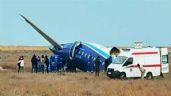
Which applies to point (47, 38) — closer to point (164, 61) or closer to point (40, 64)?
point (40, 64)

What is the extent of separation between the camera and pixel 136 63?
144 feet

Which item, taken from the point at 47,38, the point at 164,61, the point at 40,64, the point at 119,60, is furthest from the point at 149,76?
the point at 47,38

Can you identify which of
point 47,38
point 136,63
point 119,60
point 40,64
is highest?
point 47,38

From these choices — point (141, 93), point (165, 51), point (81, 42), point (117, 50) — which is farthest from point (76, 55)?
point (141, 93)

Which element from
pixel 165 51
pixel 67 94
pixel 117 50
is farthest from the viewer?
pixel 117 50

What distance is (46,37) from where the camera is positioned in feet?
184

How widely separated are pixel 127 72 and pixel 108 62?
221 inches

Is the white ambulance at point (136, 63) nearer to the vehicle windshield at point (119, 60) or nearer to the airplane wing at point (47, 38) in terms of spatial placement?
the vehicle windshield at point (119, 60)

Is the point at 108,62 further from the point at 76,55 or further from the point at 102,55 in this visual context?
the point at 76,55

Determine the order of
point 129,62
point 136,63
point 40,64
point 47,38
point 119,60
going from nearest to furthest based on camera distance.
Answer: point 136,63
point 129,62
point 119,60
point 40,64
point 47,38

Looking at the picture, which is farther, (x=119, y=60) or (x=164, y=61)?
(x=164, y=61)

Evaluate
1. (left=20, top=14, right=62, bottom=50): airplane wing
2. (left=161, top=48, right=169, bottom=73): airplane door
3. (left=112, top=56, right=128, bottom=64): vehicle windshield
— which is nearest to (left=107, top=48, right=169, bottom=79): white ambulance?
(left=112, top=56, right=128, bottom=64): vehicle windshield

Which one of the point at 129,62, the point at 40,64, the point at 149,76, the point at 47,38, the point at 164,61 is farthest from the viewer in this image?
the point at 47,38

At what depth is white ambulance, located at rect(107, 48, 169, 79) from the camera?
1720 inches
